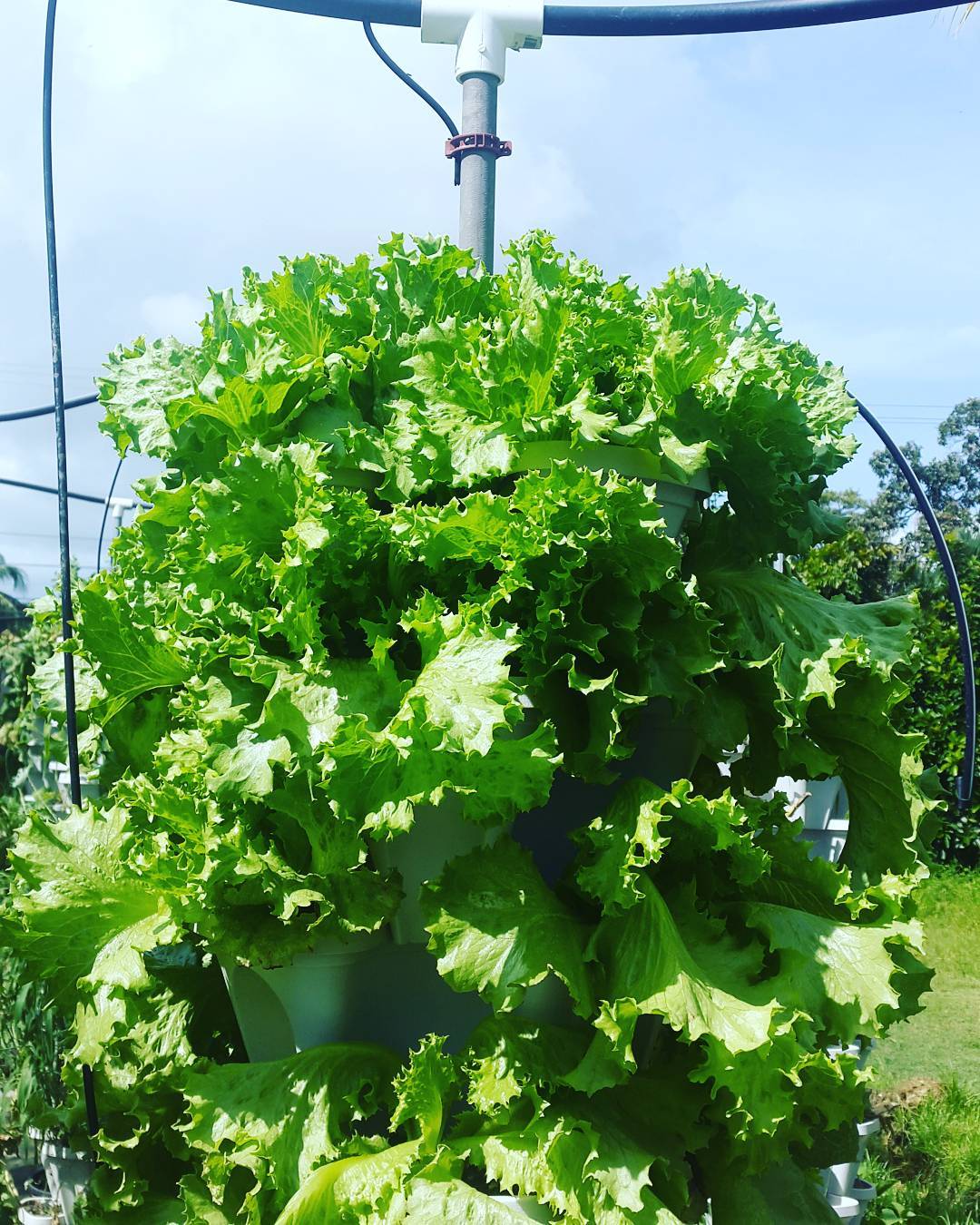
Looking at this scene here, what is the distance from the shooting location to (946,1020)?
5.36 meters

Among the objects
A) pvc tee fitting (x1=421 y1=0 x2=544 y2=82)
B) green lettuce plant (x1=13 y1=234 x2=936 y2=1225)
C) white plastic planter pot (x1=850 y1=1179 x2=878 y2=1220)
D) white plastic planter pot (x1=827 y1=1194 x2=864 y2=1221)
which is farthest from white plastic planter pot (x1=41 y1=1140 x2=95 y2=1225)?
pvc tee fitting (x1=421 y1=0 x2=544 y2=82)

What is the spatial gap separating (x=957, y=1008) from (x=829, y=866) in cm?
446

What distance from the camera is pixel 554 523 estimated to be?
1.49 meters

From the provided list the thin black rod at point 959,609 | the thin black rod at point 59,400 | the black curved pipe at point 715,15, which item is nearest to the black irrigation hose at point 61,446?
the thin black rod at point 59,400

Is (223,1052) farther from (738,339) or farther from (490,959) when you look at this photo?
(738,339)

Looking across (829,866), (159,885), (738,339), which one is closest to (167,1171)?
(159,885)

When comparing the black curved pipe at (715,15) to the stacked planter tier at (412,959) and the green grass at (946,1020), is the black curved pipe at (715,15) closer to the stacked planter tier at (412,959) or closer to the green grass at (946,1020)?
the stacked planter tier at (412,959)

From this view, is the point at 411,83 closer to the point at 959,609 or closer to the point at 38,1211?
the point at 959,609

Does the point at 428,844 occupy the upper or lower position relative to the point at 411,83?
lower

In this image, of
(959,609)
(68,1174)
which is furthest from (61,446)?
(959,609)

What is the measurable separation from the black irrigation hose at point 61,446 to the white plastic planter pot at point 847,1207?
56.0 inches

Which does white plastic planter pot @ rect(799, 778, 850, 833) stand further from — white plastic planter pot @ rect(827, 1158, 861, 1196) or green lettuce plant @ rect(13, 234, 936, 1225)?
green lettuce plant @ rect(13, 234, 936, 1225)

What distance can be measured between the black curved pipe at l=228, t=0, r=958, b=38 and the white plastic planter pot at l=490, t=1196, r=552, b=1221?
6.46ft

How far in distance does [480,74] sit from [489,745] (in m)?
1.35
